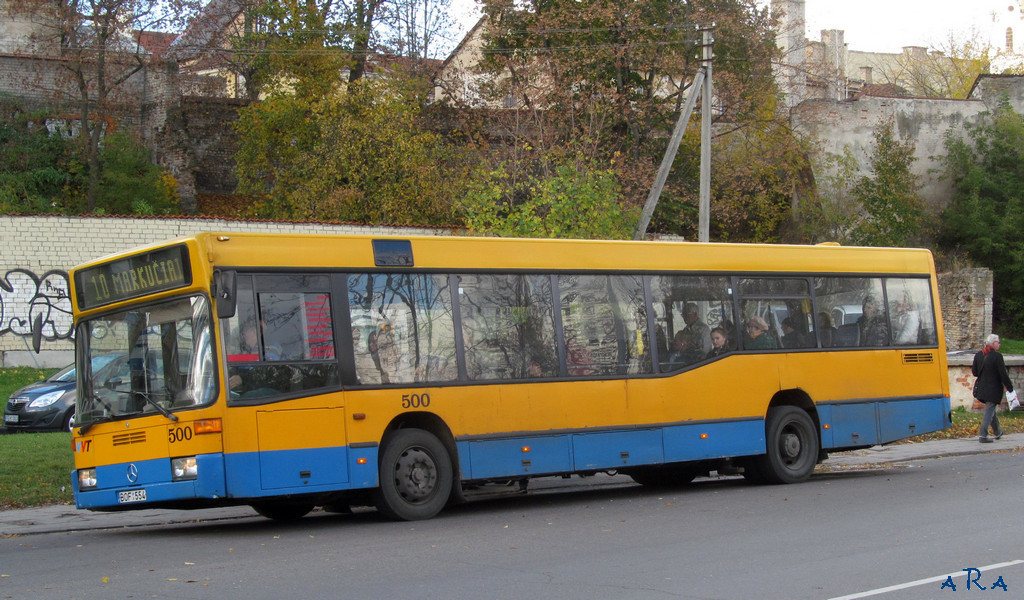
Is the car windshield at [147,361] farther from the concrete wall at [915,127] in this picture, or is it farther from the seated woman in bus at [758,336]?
the concrete wall at [915,127]

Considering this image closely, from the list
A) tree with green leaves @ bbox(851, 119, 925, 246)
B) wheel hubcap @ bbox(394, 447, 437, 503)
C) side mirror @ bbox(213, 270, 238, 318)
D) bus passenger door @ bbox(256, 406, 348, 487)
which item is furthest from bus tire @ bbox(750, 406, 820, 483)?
tree with green leaves @ bbox(851, 119, 925, 246)

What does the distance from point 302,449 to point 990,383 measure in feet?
46.3

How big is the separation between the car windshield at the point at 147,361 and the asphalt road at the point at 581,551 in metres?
1.28

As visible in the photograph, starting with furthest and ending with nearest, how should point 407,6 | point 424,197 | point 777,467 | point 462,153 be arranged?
point 407,6, point 462,153, point 424,197, point 777,467

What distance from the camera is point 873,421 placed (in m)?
15.5

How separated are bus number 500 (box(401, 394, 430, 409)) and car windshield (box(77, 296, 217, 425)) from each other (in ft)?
6.45

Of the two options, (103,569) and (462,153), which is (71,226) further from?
(103,569)

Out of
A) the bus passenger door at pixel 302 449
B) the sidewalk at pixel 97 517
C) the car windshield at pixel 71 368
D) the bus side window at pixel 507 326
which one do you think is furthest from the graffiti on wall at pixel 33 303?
the bus passenger door at pixel 302 449

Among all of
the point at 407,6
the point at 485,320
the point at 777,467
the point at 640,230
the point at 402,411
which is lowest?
the point at 777,467

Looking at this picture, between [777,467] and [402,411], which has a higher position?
[402,411]

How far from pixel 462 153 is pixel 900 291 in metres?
21.9

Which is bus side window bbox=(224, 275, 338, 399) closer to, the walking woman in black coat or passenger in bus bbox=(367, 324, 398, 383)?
passenger in bus bbox=(367, 324, 398, 383)

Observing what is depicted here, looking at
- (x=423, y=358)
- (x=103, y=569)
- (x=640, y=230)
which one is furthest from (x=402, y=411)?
(x=640, y=230)

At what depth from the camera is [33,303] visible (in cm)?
2562
